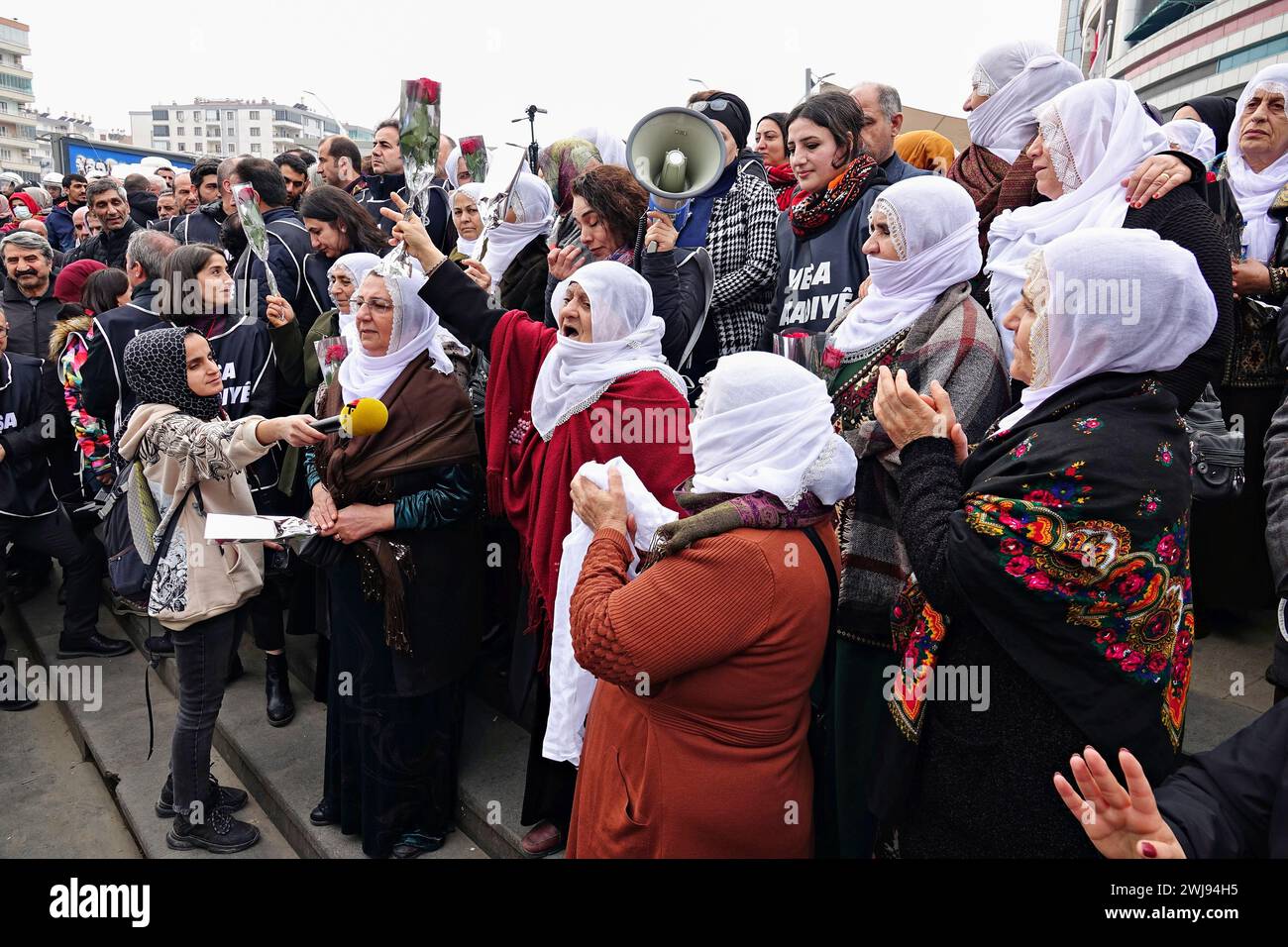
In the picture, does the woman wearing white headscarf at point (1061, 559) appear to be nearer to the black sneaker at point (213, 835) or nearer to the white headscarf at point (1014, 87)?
the white headscarf at point (1014, 87)

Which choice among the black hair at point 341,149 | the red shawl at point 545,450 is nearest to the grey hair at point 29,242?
the black hair at point 341,149

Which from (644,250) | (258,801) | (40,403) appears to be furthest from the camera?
(40,403)

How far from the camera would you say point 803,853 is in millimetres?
2303

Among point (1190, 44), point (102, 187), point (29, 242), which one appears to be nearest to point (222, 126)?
point (1190, 44)

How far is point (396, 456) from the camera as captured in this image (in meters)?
3.35

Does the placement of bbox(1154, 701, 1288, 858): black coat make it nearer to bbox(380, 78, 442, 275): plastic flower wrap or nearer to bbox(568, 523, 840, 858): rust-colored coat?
bbox(568, 523, 840, 858): rust-colored coat

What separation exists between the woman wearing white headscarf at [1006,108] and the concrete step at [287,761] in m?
3.23

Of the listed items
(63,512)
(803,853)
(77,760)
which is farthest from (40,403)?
(803,853)

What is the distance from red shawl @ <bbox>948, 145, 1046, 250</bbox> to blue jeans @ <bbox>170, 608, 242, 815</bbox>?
3206 mm

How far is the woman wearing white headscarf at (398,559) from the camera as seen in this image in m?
3.35

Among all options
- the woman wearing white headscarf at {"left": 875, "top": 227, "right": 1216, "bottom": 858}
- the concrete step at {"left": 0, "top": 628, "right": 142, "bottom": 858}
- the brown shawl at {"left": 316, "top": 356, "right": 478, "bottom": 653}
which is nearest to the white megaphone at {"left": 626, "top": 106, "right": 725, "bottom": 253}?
the brown shawl at {"left": 316, "top": 356, "right": 478, "bottom": 653}

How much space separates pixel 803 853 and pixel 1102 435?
1267 millimetres

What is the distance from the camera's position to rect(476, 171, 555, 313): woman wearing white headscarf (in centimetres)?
413
